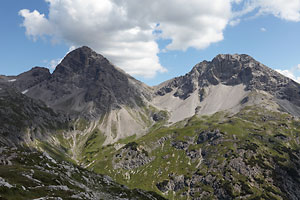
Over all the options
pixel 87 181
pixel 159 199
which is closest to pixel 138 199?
pixel 87 181

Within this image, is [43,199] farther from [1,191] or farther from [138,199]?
[138,199]

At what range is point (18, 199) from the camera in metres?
43.2

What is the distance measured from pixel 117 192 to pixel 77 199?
61.4 metres

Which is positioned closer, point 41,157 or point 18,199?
point 18,199

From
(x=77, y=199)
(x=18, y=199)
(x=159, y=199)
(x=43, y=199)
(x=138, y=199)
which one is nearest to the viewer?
(x=18, y=199)

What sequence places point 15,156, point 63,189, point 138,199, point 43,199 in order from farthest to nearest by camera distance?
point 138,199, point 15,156, point 63,189, point 43,199

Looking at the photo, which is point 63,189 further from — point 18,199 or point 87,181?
point 87,181

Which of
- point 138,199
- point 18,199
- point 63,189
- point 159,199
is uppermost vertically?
point 18,199

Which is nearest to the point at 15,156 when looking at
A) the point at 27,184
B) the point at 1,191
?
the point at 27,184

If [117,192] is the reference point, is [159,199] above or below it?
below

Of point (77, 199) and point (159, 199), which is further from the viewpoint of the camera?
point (159, 199)

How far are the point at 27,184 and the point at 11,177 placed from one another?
609cm

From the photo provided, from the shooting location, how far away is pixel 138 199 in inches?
4542

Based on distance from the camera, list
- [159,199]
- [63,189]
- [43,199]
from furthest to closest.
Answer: [159,199], [63,189], [43,199]
